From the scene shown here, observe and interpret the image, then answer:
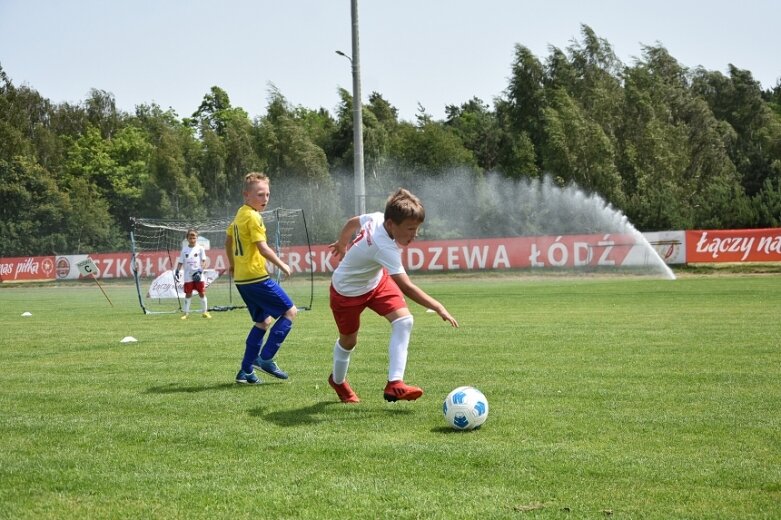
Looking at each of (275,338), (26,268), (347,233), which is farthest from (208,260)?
(26,268)

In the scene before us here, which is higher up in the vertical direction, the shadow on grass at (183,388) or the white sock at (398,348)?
the white sock at (398,348)

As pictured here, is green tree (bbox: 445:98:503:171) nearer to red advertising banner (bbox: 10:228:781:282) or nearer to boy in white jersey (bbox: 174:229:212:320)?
red advertising banner (bbox: 10:228:781:282)

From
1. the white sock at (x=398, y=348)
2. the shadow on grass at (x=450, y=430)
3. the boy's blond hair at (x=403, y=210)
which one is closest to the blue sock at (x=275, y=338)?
the white sock at (x=398, y=348)

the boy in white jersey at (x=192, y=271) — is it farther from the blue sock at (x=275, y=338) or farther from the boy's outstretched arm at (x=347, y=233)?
the boy's outstretched arm at (x=347, y=233)

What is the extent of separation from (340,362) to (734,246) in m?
30.7

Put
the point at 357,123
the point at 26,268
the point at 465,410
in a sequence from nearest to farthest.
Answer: the point at 465,410 < the point at 357,123 < the point at 26,268

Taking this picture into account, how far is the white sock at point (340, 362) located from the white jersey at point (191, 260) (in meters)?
12.9

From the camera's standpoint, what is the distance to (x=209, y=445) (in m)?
5.82

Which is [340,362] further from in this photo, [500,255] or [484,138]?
[484,138]

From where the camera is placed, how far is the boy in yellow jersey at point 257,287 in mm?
8750

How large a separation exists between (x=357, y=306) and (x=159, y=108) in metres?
87.8

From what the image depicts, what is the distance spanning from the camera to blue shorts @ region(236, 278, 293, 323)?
350 inches

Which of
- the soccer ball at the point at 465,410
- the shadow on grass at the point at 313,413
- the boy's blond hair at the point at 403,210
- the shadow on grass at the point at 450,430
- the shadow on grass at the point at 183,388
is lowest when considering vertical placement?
the shadow on grass at the point at 183,388

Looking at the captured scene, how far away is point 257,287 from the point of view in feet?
29.3
